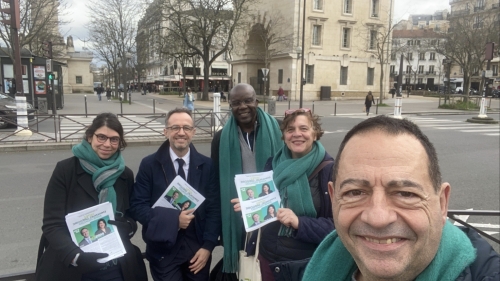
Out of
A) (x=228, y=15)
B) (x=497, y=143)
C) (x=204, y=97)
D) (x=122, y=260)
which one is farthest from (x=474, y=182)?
(x=204, y=97)

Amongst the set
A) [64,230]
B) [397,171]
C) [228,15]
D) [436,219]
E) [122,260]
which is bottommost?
[122,260]

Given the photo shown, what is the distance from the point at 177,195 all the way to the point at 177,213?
0.44 ft

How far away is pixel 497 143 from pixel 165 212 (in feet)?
51.0

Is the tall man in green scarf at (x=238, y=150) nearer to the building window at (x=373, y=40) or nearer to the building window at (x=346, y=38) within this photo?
the building window at (x=346, y=38)

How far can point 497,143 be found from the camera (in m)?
14.1

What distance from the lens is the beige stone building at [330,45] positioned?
42.8 m

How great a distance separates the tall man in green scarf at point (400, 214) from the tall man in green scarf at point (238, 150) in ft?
5.84

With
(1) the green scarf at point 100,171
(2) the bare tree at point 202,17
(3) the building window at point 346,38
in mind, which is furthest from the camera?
(3) the building window at point 346,38

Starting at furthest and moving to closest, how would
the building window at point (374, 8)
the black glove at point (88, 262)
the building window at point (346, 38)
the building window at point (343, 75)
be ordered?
the building window at point (374, 8)
the building window at point (343, 75)
the building window at point (346, 38)
the black glove at point (88, 262)

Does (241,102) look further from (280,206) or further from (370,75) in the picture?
(370,75)

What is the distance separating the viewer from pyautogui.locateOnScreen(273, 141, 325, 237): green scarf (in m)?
2.34

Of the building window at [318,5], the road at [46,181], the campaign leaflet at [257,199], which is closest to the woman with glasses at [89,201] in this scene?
the campaign leaflet at [257,199]

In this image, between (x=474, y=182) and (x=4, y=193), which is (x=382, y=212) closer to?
(x=4, y=193)

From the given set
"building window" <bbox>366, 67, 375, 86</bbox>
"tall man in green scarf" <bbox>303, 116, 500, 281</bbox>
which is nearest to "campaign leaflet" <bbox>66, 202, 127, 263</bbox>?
"tall man in green scarf" <bbox>303, 116, 500, 281</bbox>
